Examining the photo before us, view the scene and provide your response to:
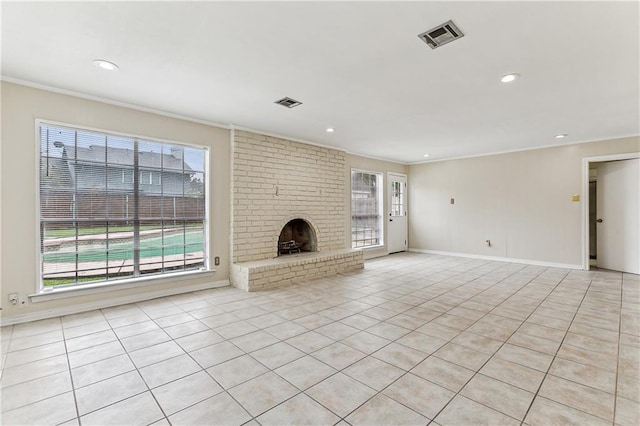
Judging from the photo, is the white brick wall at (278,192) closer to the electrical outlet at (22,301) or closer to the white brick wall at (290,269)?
the white brick wall at (290,269)

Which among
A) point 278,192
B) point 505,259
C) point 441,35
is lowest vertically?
point 505,259

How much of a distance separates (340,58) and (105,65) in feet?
7.13

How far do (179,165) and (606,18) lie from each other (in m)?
4.67

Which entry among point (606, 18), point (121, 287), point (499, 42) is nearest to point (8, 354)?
point (121, 287)

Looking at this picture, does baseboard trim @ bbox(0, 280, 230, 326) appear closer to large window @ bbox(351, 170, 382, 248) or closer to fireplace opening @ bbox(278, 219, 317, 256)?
fireplace opening @ bbox(278, 219, 317, 256)

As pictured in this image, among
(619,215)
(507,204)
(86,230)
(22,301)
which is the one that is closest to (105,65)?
(86,230)

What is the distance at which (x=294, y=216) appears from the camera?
5484mm

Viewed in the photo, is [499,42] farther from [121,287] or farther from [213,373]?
[121,287]

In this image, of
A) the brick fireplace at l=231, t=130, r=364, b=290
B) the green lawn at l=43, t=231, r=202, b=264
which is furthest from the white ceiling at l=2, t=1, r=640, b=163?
the green lawn at l=43, t=231, r=202, b=264

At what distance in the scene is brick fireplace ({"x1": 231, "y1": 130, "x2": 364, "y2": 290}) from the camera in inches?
185

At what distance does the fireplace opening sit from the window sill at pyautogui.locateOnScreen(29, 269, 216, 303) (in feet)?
5.60

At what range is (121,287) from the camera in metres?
3.72

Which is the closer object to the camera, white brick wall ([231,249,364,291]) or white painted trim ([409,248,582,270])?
white brick wall ([231,249,364,291])

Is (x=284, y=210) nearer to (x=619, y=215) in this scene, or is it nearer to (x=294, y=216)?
(x=294, y=216)
